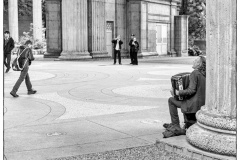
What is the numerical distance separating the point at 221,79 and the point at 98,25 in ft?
75.3

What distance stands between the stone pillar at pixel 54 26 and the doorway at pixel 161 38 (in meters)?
8.90

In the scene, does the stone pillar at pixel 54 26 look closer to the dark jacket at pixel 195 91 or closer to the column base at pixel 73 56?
the column base at pixel 73 56

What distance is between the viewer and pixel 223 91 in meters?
5.02

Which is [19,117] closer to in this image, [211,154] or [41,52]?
[211,154]

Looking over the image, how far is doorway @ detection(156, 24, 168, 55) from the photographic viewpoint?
33188mm

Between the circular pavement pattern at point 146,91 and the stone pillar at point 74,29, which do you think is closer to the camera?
the circular pavement pattern at point 146,91

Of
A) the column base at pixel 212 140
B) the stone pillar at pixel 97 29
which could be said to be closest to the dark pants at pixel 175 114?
the column base at pixel 212 140

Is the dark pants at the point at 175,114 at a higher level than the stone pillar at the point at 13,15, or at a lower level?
lower

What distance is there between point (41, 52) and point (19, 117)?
3201 centimetres

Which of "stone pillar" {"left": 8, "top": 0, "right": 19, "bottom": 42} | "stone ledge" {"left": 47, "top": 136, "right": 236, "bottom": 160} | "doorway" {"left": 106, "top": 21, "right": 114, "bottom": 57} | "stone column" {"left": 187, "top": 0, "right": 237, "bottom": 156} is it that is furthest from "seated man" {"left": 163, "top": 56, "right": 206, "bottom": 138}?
"stone pillar" {"left": 8, "top": 0, "right": 19, "bottom": 42}

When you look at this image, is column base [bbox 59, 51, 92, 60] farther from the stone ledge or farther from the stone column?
the stone column

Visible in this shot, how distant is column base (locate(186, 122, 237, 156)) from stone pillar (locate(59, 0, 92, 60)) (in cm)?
2151

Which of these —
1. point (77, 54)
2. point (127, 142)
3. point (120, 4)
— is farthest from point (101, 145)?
point (120, 4)

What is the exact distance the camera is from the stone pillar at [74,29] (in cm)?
2620
